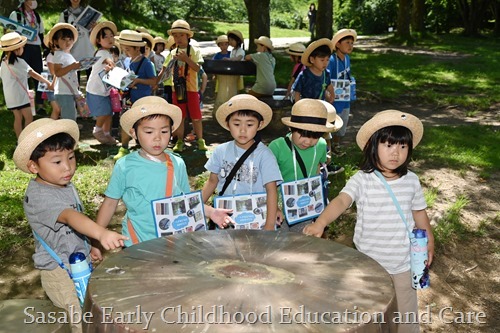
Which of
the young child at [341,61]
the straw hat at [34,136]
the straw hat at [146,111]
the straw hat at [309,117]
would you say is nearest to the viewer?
the straw hat at [34,136]

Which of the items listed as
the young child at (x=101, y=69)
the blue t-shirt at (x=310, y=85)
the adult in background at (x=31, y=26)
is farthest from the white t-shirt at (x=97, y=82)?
the blue t-shirt at (x=310, y=85)

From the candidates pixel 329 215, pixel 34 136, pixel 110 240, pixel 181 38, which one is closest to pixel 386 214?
pixel 329 215

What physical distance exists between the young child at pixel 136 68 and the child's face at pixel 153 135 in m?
3.52

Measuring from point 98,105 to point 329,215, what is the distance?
16.1ft

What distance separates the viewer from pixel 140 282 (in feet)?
7.32

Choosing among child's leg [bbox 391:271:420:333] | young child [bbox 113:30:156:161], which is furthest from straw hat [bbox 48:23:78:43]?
child's leg [bbox 391:271:420:333]

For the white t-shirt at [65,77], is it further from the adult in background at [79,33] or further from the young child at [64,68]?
the adult in background at [79,33]

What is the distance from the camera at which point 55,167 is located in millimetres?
2945

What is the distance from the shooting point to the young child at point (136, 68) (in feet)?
22.3

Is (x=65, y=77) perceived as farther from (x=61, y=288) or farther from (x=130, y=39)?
(x=61, y=288)

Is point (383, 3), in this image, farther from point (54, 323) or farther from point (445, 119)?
point (54, 323)

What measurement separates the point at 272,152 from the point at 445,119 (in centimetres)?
635

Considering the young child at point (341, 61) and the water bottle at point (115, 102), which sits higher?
the young child at point (341, 61)

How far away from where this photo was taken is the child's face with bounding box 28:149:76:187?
9.67 feet
